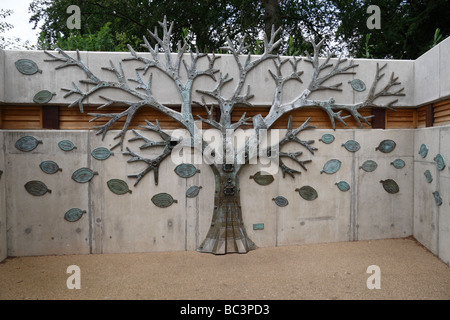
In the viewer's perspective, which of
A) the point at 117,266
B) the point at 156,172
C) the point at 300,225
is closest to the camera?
the point at 117,266

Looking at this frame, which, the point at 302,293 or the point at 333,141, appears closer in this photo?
the point at 302,293

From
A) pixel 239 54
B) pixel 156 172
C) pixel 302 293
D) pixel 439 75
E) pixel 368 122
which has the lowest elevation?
pixel 302 293

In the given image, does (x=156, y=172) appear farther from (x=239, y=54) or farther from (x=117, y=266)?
(x=239, y=54)

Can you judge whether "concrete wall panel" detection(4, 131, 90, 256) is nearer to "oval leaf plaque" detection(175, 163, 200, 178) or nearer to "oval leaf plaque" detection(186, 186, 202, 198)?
"oval leaf plaque" detection(175, 163, 200, 178)

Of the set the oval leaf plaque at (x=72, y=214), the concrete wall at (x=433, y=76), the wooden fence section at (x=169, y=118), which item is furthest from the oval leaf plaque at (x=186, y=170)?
the concrete wall at (x=433, y=76)

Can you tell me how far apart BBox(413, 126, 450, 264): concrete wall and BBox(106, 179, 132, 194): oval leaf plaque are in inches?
→ 220

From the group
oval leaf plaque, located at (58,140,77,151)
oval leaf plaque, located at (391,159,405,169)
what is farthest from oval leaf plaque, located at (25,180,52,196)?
oval leaf plaque, located at (391,159,405,169)

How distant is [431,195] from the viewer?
541cm

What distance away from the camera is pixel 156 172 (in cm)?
542

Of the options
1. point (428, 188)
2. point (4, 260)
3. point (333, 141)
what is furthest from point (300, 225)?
point (4, 260)

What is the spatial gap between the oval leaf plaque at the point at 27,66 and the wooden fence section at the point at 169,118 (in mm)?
618

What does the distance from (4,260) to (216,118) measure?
4.53 metres

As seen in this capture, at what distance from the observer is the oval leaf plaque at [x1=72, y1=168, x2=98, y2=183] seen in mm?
5305

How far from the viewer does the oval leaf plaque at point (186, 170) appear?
5.50 m
